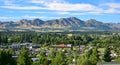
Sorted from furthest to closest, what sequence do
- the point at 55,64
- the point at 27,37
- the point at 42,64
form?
the point at 27,37 < the point at 42,64 < the point at 55,64

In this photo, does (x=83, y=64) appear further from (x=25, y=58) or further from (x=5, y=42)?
(x=5, y=42)

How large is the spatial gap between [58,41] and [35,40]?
1250 cm

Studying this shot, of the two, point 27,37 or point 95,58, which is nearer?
point 95,58

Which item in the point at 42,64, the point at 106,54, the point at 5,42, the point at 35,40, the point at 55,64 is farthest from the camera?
the point at 35,40

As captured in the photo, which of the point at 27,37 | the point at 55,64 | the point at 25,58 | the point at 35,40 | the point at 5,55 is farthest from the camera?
the point at 27,37

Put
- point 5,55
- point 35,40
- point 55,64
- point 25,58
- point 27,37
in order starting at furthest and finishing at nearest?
1. point 27,37
2. point 35,40
3. point 55,64
4. point 25,58
5. point 5,55

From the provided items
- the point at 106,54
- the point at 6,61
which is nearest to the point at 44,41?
the point at 106,54

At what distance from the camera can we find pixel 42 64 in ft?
128

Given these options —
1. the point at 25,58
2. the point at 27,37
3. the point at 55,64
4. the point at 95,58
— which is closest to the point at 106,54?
the point at 95,58

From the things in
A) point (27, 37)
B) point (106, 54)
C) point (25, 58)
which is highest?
point (25, 58)

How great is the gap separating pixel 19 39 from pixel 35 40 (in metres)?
10.4

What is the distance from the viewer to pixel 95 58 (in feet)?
135

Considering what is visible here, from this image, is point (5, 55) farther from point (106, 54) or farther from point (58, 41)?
point (58, 41)

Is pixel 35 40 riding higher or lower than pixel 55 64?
lower
